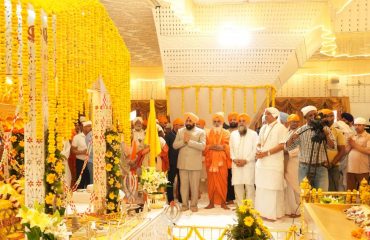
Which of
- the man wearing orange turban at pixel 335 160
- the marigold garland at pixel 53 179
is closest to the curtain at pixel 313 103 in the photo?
the man wearing orange turban at pixel 335 160

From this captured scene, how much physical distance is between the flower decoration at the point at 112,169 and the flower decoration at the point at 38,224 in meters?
1.81

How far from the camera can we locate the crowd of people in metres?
6.29

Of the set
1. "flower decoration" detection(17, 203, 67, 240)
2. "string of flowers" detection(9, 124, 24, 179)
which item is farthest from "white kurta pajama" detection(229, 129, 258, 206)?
"flower decoration" detection(17, 203, 67, 240)

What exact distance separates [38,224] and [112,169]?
78.8 inches

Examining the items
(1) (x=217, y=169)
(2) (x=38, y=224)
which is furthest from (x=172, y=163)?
(2) (x=38, y=224)

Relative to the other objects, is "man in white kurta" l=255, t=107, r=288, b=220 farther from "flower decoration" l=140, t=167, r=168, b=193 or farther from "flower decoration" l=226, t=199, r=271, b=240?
"flower decoration" l=226, t=199, r=271, b=240

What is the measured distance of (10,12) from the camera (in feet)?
9.14

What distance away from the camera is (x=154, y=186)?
18.4 ft

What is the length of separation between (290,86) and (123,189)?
32.4 ft

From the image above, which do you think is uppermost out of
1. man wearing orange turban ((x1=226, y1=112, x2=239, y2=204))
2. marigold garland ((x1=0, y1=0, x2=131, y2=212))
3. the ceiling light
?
the ceiling light

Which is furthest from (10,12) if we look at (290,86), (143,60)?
(290,86)

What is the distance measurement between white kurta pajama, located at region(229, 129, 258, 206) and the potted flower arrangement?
2.08 m

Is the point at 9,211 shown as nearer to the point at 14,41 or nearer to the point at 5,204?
the point at 5,204

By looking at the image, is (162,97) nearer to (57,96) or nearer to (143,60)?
(143,60)
